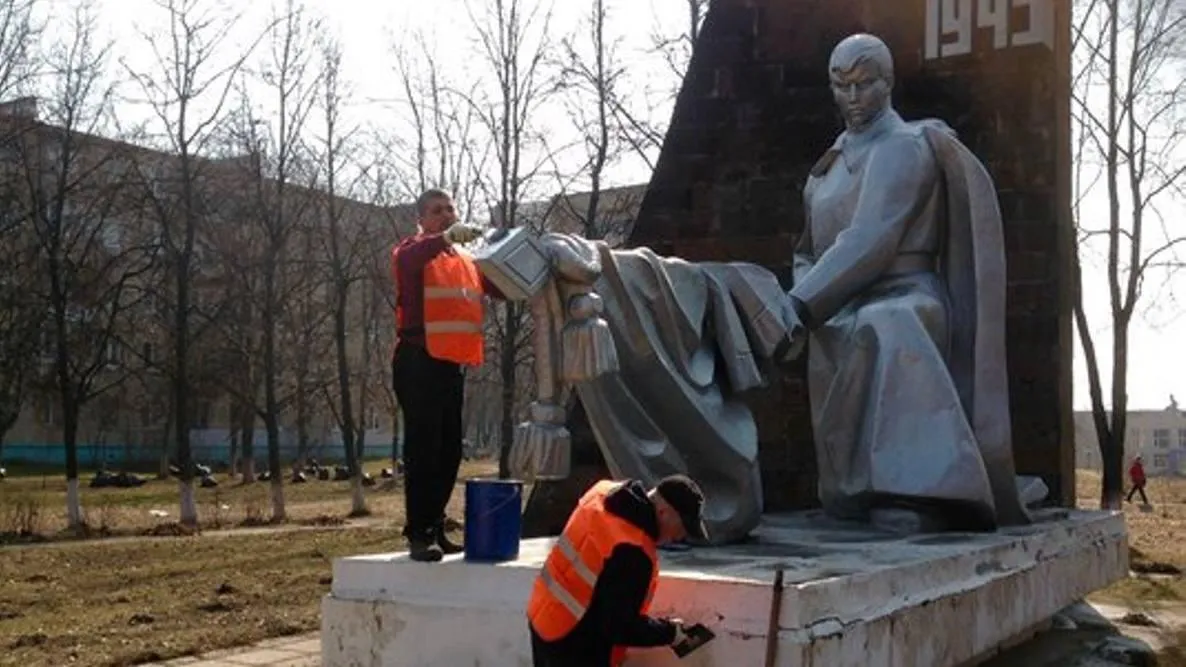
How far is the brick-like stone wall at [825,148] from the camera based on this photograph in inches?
398

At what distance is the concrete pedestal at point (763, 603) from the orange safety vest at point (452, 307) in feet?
2.57

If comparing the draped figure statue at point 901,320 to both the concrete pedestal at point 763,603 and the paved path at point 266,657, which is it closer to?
the concrete pedestal at point 763,603

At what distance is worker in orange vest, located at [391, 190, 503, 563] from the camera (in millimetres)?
4785

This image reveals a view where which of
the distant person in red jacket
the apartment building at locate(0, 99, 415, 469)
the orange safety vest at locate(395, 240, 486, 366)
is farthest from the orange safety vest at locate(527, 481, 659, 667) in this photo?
the distant person in red jacket

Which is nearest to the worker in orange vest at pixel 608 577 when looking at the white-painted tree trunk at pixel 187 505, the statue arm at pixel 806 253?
the statue arm at pixel 806 253

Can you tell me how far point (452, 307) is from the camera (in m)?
4.80

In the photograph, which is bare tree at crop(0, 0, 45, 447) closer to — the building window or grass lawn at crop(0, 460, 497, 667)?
grass lawn at crop(0, 460, 497, 667)

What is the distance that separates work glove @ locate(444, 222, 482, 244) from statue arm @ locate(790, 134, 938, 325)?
1.69 meters

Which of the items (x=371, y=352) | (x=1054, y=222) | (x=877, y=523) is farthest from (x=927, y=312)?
(x=371, y=352)

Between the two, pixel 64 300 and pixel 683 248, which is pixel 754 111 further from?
pixel 64 300

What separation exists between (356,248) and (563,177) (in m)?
7.83

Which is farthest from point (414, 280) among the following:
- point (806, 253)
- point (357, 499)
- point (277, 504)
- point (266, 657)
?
point (357, 499)

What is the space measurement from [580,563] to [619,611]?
6.6 inches

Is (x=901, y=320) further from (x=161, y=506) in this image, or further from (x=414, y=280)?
(x=161, y=506)
